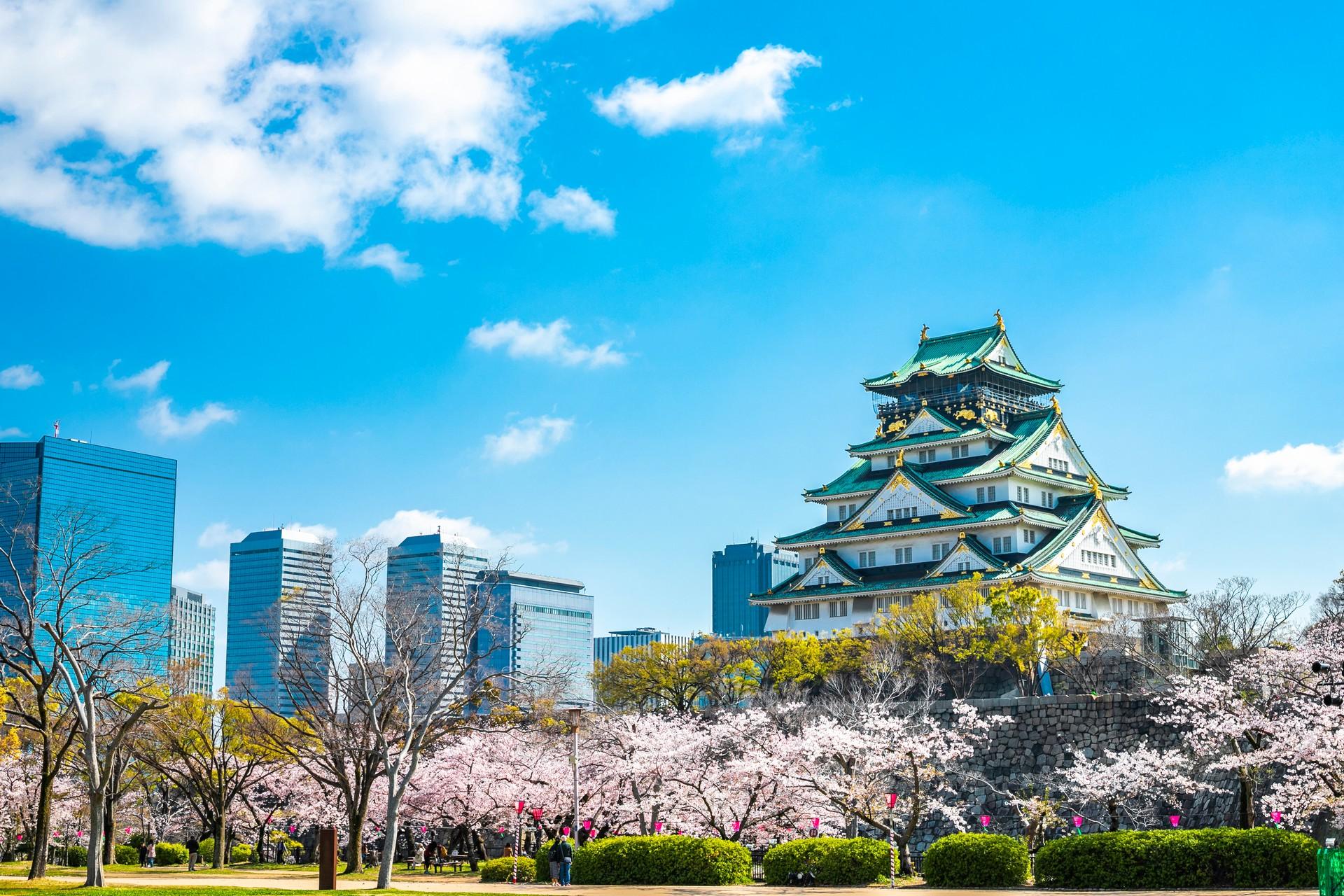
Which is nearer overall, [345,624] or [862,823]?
[345,624]

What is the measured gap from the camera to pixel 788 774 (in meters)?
38.6

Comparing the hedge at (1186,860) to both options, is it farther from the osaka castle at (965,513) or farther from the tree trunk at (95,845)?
the osaka castle at (965,513)

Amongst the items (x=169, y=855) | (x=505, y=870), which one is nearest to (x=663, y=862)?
(x=505, y=870)

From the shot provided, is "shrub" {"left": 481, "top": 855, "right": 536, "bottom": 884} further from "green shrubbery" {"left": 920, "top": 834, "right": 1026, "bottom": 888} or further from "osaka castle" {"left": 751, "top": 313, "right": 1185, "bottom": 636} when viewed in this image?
"osaka castle" {"left": 751, "top": 313, "right": 1185, "bottom": 636}

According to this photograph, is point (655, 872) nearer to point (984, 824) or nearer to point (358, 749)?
point (358, 749)

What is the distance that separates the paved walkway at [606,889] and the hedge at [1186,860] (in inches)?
21.6

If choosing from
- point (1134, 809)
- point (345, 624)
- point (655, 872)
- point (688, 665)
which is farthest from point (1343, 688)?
point (688, 665)

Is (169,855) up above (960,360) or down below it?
below

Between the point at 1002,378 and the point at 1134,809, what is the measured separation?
149 ft

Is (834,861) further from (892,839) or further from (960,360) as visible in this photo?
(960,360)

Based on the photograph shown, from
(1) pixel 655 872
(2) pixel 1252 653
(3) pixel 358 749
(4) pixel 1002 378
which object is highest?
(4) pixel 1002 378

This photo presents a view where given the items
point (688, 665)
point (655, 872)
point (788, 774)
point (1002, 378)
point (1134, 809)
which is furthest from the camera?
point (1002, 378)

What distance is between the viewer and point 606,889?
102 ft

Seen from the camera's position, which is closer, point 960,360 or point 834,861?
point 834,861
